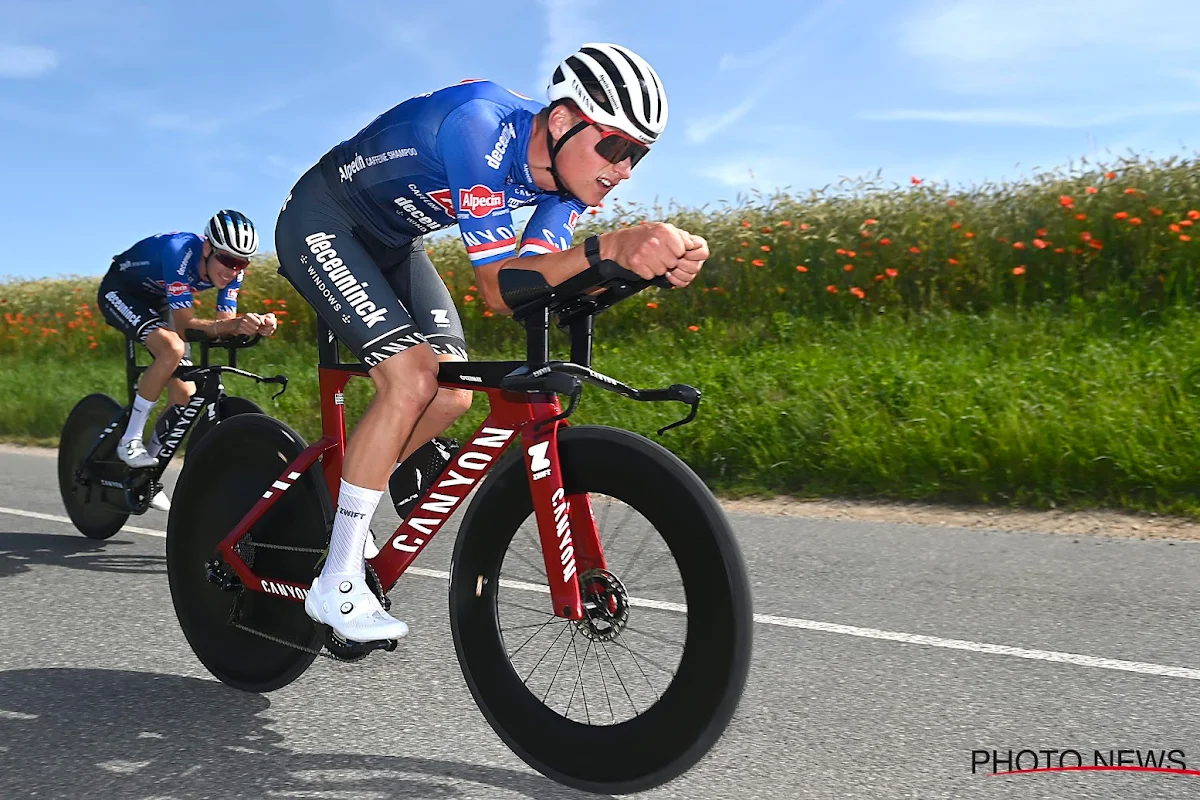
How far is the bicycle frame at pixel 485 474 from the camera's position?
3.02m

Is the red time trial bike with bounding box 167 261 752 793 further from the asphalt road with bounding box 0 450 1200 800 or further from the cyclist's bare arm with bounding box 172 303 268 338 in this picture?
the cyclist's bare arm with bounding box 172 303 268 338

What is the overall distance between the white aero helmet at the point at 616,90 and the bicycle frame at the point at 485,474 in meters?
0.72

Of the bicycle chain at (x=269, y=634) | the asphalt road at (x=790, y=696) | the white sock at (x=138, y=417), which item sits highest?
the white sock at (x=138, y=417)

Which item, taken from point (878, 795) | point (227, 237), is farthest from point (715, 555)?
point (227, 237)

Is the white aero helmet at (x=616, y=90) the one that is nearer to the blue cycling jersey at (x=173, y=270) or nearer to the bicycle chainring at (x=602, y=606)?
the bicycle chainring at (x=602, y=606)

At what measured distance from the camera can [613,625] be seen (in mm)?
3010

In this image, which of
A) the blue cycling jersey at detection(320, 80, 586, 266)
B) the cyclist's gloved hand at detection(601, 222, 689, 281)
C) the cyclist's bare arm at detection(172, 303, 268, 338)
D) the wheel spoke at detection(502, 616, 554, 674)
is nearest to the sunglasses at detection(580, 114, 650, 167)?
the blue cycling jersey at detection(320, 80, 586, 266)

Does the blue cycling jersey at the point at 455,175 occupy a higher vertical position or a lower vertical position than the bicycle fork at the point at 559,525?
higher

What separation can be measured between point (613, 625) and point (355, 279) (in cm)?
137

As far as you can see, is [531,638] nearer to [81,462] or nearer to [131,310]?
[81,462]

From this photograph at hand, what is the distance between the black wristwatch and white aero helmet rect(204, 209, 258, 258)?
4.35 metres

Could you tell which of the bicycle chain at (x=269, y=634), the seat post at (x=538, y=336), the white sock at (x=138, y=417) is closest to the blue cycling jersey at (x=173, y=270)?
the white sock at (x=138, y=417)

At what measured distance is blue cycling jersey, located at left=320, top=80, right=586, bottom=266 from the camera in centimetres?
309

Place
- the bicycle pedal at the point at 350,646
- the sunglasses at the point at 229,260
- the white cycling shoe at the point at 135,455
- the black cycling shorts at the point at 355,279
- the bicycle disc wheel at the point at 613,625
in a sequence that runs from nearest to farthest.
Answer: the bicycle disc wheel at the point at 613,625 → the bicycle pedal at the point at 350,646 → the black cycling shorts at the point at 355,279 → the white cycling shoe at the point at 135,455 → the sunglasses at the point at 229,260
